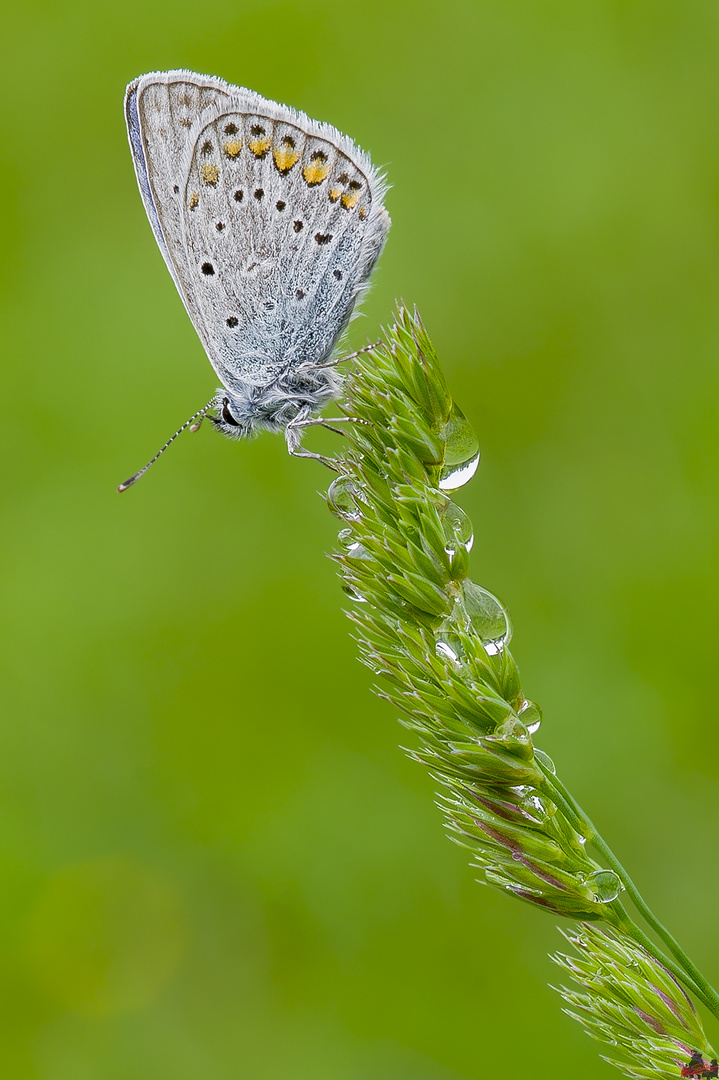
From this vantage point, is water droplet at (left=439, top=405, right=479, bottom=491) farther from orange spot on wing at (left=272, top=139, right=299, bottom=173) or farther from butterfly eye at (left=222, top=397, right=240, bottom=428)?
orange spot on wing at (left=272, top=139, right=299, bottom=173)

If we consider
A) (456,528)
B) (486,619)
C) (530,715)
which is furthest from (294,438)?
(530,715)

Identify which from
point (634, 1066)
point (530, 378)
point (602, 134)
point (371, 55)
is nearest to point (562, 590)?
point (530, 378)

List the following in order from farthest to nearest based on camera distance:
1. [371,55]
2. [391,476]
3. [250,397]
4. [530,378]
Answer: [371,55], [530,378], [250,397], [391,476]

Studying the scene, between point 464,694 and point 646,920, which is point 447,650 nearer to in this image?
point 464,694

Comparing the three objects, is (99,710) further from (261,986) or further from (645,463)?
(645,463)

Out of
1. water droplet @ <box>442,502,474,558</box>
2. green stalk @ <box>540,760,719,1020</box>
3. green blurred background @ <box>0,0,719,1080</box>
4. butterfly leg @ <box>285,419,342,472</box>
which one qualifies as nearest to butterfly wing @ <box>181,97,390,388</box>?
butterfly leg @ <box>285,419,342,472</box>

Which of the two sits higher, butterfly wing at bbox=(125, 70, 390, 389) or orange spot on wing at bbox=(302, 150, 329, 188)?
orange spot on wing at bbox=(302, 150, 329, 188)

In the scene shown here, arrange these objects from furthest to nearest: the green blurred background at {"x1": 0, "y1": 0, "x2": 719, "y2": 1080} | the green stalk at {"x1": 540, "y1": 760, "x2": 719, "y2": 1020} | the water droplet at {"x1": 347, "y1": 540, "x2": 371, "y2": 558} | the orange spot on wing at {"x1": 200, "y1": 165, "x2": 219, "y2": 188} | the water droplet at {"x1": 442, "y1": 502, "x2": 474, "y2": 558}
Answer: the green blurred background at {"x1": 0, "y1": 0, "x2": 719, "y2": 1080} < the orange spot on wing at {"x1": 200, "y1": 165, "x2": 219, "y2": 188} < the water droplet at {"x1": 347, "y1": 540, "x2": 371, "y2": 558} < the water droplet at {"x1": 442, "y1": 502, "x2": 474, "y2": 558} < the green stalk at {"x1": 540, "y1": 760, "x2": 719, "y2": 1020}
